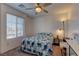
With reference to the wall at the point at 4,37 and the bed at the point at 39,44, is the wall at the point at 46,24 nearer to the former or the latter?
the bed at the point at 39,44

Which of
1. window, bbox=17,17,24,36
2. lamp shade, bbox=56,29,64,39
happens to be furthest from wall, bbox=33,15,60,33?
window, bbox=17,17,24,36

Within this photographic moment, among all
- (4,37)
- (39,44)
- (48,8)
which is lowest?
(39,44)

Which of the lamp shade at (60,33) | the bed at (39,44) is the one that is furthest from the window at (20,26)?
the lamp shade at (60,33)

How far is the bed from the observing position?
6.01ft

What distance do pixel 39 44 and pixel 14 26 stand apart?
55 centimetres

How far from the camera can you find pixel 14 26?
1781 millimetres

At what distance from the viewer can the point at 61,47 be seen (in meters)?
1.94

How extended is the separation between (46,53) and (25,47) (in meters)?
0.41

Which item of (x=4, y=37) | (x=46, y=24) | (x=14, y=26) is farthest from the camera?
(x=46, y=24)

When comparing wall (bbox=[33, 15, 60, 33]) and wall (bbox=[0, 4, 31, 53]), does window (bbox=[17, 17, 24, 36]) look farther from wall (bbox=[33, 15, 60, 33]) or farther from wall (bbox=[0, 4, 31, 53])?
wall (bbox=[33, 15, 60, 33])

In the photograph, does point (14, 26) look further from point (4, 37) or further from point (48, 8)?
point (48, 8)

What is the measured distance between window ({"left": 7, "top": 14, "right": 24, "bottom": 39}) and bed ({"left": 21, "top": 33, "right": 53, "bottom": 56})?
0.18 metres

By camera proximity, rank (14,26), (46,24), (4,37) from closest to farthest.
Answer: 1. (4,37)
2. (14,26)
3. (46,24)

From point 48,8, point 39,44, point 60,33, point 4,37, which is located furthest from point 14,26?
point 60,33
